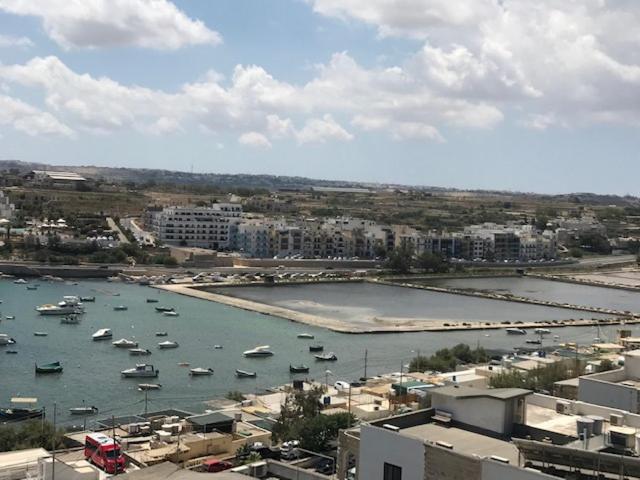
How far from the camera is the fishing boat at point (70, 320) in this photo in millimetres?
15797

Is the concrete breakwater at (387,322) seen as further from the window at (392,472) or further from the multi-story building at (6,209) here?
the multi-story building at (6,209)

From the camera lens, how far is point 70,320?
15.9 m

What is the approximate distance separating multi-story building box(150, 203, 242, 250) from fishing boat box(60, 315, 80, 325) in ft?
41.5

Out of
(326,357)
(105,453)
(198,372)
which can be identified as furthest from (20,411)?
(326,357)

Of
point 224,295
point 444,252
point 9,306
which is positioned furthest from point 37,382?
point 444,252

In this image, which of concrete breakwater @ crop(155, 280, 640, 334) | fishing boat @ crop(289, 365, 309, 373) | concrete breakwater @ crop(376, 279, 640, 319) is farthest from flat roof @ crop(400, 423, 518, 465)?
concrete breakwater @ crop(376, 279, 640, 319)

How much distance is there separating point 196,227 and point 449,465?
26.5 m

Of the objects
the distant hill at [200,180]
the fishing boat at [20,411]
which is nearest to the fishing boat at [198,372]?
the fishing boat at [20,411]

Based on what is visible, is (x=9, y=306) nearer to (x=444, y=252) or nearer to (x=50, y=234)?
(x=50, y=234)

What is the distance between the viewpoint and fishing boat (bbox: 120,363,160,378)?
37.4 ft

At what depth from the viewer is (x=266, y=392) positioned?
10.5 metres


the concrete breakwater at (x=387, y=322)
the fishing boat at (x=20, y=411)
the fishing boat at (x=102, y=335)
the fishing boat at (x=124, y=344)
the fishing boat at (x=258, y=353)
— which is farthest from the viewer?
the concrete breakwater at (x=387, y=322)

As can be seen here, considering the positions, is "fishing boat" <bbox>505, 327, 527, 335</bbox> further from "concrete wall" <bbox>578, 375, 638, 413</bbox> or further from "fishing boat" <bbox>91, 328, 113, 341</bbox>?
"concrete wall" <bbox>578, 375, 638, 413</bbox>

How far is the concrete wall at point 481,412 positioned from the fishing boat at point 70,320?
12.5 metres
